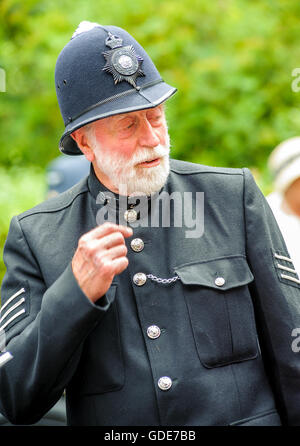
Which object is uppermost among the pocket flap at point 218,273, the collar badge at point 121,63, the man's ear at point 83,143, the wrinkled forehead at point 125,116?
the collar badge at point 121,63

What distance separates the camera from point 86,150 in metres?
2.82

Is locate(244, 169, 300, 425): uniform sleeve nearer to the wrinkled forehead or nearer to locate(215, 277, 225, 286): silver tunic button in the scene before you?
locate(215, 277, 225, 286): silver tunic button

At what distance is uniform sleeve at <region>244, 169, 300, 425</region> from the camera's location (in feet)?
8.37

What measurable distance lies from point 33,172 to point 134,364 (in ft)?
19.8

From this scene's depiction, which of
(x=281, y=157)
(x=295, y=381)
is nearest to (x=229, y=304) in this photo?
(x=295, y=381)

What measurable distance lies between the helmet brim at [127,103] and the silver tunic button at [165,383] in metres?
0.95

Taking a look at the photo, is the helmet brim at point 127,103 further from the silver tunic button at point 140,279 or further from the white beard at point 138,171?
the silver tunic button at point 140,279

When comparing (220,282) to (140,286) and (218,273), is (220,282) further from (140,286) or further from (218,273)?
(140,286)

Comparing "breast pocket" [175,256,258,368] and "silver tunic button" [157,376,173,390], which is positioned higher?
"breast pocket" [175,256,258,368]

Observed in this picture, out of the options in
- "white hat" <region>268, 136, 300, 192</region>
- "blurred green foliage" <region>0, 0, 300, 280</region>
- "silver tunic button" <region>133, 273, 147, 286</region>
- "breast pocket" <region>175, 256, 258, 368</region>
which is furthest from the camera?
"blurred green foliage" <region>0, 0, 300, 280</region>

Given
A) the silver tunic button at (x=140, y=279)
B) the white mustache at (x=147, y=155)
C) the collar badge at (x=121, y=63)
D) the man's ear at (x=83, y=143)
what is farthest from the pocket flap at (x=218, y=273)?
the collar badge at (x=121, y=63)

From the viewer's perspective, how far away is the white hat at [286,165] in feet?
13.0

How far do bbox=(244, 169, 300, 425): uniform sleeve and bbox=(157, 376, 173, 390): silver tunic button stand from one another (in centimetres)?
39

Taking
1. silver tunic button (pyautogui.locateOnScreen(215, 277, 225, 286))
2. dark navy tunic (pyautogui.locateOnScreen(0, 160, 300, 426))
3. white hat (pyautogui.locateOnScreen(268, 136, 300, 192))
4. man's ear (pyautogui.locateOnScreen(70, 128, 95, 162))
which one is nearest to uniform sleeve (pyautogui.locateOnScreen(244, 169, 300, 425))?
dark navy tunic (pyautogui.locateOnScreen(0, 160, 300, 426))
